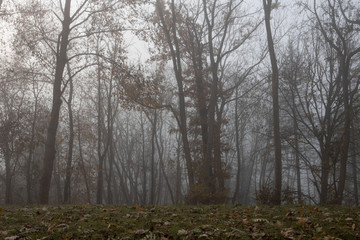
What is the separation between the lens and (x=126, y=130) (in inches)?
1591

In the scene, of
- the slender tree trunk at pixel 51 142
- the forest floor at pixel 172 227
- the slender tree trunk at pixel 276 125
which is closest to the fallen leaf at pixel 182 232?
the forest floor at pixel 172 227

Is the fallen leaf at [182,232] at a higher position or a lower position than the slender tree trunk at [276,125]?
lower

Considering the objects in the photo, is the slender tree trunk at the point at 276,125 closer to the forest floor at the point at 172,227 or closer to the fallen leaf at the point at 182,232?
the forest floor at the point at 172,227

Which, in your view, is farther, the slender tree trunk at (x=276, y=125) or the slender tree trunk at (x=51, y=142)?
the slender tree trunk at (x=51, y=142)

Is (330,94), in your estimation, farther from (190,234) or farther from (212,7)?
(190,234)

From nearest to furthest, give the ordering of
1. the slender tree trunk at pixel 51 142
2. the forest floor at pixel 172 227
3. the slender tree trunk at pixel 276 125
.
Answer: the forest floor at pixel 172 227
the slender tree trunk at pixel 276 125
the slender tree trunk at pixel 51 142

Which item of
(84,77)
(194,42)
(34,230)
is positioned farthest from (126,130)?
(34,230)

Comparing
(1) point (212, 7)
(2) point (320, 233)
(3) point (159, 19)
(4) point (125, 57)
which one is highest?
(1) point (212, 7)

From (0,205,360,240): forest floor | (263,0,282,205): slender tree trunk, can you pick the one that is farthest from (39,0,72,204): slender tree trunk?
(263,0,282,205): slender tree trunk

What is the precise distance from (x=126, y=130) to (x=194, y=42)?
73.3ft

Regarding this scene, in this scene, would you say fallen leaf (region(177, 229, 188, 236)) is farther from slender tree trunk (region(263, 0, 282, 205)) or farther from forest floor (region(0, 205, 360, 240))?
slender tree trunk (region(263, 0, 282, 205))

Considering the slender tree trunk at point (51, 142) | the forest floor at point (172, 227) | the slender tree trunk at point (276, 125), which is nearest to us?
the forest floor at point (172, 227)

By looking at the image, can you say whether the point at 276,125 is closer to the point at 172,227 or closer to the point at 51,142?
the point at 172,227

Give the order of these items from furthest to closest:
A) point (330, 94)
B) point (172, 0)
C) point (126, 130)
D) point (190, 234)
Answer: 1. point (126, 130)
2. point (330, 94)
3. point (172, 0)
4. point (190, 234)
